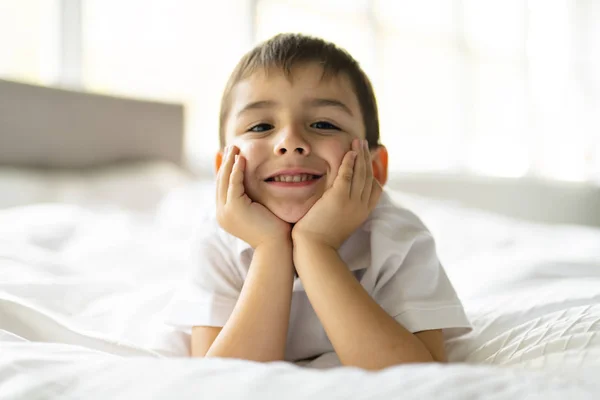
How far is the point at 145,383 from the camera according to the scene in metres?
0.42

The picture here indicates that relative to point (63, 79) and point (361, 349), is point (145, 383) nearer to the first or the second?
point (361, 349)

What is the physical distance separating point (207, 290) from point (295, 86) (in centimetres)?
34

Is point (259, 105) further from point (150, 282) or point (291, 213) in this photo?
point (150, 282)

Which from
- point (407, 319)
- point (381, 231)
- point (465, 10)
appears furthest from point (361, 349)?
point (465, 10)

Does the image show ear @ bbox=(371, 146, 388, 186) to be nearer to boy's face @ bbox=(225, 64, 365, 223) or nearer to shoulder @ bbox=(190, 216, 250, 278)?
boy's face @ bbox=(225, 64, 365, 223)

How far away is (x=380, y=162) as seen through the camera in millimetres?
1079

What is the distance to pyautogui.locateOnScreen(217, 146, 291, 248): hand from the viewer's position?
88cm

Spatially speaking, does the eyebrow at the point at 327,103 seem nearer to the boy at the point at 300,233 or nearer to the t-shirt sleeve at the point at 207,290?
the boy at the point at 300,233

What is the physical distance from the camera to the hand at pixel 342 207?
86cm

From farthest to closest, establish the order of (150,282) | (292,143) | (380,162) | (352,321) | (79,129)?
(79,129), (150,282), (380,162), (292,143), (352,321)

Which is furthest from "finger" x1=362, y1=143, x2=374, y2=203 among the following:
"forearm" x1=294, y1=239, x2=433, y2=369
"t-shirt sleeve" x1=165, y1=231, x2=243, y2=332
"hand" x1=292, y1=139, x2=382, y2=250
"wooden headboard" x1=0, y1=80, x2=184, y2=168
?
"wooden headboard" x1=0, y1=80, x2=184, y2=168

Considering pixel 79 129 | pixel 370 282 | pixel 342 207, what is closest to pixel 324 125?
pixel 342 207

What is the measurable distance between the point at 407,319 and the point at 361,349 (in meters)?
0.12

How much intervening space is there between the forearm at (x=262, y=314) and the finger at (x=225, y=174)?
12 centimetres
